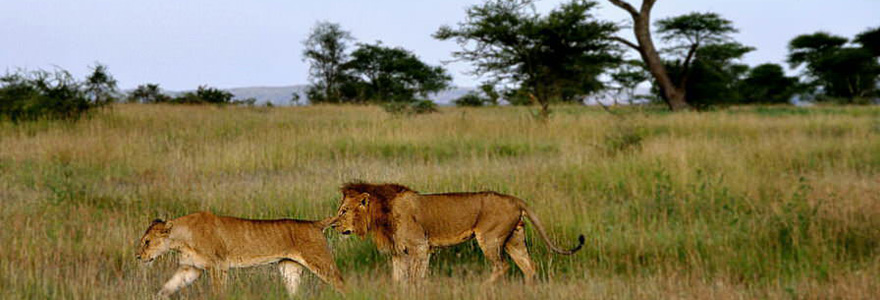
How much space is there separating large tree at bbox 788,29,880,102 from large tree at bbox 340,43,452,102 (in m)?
24.4

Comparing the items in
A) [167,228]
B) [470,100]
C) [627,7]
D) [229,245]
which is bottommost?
[229,245]

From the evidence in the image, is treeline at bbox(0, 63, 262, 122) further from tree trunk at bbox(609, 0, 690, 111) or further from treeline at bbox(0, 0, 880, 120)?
tree trunk at bbox(609, 0, 690, 111)

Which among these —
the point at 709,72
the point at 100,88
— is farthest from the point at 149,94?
the point at 709,72

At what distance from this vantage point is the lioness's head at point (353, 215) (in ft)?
12.4

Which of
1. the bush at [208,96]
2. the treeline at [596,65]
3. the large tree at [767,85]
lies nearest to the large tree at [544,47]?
the treeline at [596,65]

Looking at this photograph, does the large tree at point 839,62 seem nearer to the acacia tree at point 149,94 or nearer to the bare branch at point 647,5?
the bare branch at point 647,5

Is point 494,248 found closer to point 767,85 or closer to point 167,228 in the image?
point 167,228

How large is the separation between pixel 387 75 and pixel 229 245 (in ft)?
150

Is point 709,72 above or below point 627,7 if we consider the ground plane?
below

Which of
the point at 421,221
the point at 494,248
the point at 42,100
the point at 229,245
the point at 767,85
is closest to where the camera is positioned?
the point at 229,245

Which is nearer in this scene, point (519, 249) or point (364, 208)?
point (364, 208)

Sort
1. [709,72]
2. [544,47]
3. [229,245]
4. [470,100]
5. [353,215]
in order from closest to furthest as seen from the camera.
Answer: [229,245]
[353,215]
[544,47]
[709,72]
[470,100]

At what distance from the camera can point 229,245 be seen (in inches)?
139

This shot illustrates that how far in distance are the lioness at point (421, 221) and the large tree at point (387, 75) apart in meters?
43.5
